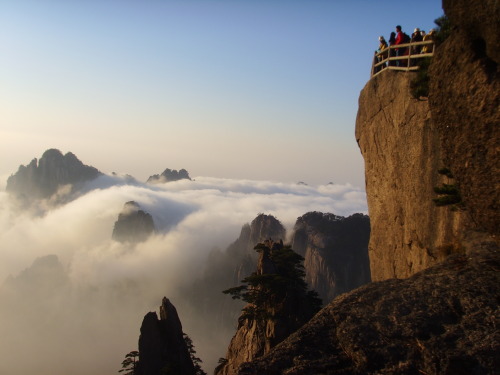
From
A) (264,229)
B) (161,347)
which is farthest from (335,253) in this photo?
(161,347)

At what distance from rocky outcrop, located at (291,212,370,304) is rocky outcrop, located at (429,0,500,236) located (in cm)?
8812

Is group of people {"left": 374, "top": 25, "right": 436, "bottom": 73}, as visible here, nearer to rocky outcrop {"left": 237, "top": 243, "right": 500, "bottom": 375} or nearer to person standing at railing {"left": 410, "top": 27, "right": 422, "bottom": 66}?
person standing at railing {"left": 410, "top": 27, "right": 422, "bottom": 66}

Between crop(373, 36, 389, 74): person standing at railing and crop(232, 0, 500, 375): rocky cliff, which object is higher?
crop(373, 36, 389, 74): person standing at railing

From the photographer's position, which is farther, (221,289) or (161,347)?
(221,289)

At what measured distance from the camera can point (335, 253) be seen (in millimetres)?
102500

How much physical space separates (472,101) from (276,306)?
2855cm

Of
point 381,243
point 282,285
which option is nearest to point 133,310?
point 282,285

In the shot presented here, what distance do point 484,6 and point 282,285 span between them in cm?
2782

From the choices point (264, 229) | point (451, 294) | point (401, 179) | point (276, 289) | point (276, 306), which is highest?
point (401, 179)

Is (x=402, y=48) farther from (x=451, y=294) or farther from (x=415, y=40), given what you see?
(x=451, y=294)

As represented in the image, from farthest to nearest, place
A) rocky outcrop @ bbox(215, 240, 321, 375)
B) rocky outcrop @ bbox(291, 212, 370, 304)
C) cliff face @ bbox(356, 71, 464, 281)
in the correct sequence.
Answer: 1. rocky outcrop @ bbox(291, 212, 370, 304)
2. rocky outcrop @ bbox(215, 240, 321, 375)
3. cliff face @ bbox(356, 71, 464, 281)

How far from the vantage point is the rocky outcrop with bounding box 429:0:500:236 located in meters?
10.5

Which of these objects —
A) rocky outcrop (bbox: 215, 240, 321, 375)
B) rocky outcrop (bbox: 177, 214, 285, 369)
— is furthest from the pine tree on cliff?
rocky outcrop (bbox: 177, 214, 285, 369)

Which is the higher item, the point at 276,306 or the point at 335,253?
the point at 276,306
